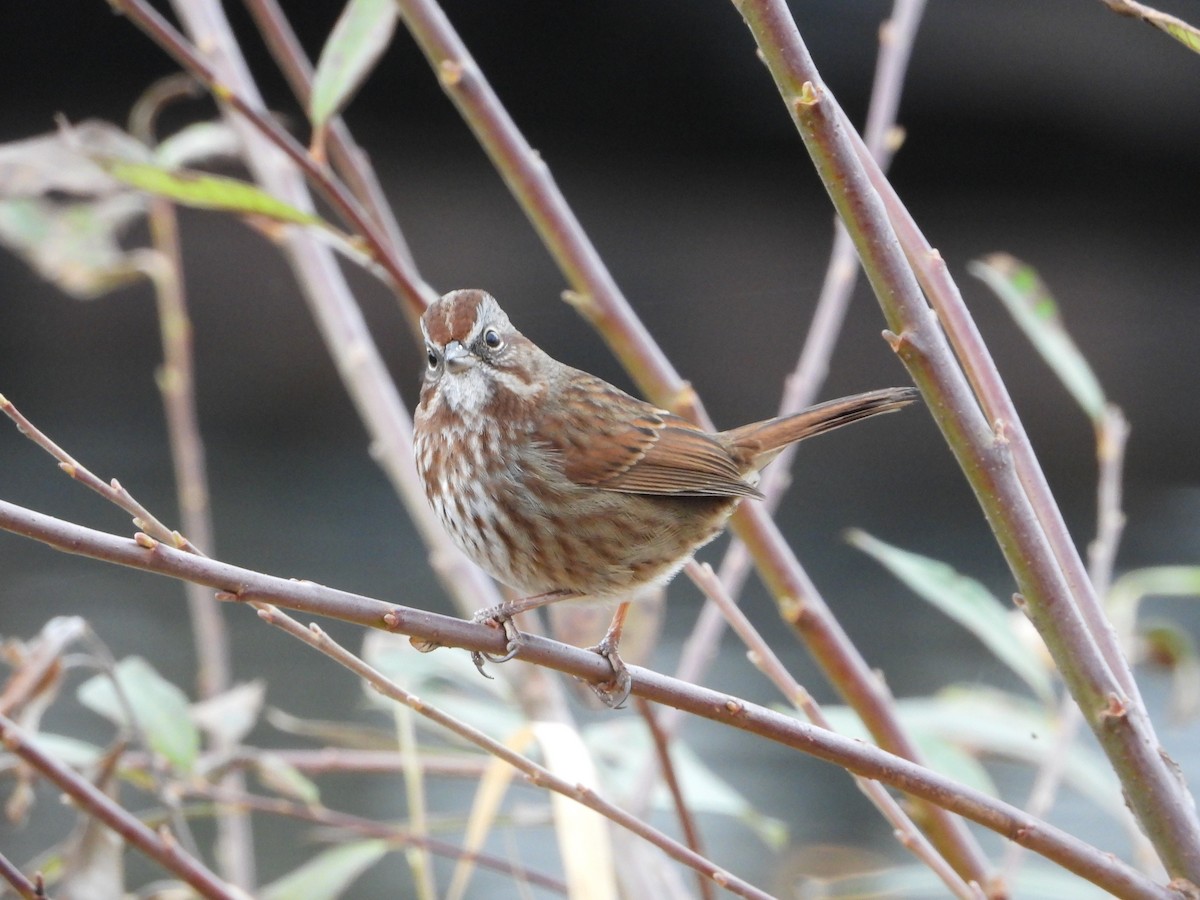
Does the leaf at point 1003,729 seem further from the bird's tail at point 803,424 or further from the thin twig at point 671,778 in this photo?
the thin twig at point 671,778

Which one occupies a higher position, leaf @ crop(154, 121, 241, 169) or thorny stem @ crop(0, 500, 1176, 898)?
leaf @ crop(154, 121, 241, 169)

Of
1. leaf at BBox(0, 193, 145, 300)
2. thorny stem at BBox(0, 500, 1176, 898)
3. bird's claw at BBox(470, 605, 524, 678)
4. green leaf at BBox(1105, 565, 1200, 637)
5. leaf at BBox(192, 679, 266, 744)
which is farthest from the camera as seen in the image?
green leaf at BBox(1105, 565, 1200, 637)

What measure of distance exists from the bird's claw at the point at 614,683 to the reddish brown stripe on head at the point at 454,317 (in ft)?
1.58

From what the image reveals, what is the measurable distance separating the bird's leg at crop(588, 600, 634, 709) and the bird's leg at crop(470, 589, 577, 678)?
0.08 meters

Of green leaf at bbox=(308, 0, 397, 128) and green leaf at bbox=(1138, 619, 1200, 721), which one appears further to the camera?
green leaf at bbox=(1138, 619, 1200, 721)

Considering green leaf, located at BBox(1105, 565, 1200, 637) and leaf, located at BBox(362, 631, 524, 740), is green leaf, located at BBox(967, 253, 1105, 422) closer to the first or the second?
green leaf, located at BBox(1105, 565, 1200, 637)

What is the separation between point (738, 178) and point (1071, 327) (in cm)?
151

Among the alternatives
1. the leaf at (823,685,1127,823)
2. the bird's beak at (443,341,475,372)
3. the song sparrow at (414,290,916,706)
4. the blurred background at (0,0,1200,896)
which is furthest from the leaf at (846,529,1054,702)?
the blurred background at (0,0,1200,896)

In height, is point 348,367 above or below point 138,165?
above

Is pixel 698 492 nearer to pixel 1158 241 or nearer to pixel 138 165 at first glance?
pixel 138 165

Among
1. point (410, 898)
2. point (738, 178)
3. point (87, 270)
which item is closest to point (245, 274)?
point (738, 178)

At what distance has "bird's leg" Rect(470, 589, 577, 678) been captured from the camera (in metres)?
1.24

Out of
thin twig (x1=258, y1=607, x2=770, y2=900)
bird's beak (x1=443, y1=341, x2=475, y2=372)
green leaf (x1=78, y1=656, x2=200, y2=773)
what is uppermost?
bird's beak (x1=443, y1=341, x2=475, y2=372)

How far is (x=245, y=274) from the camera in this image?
5.18 meters
